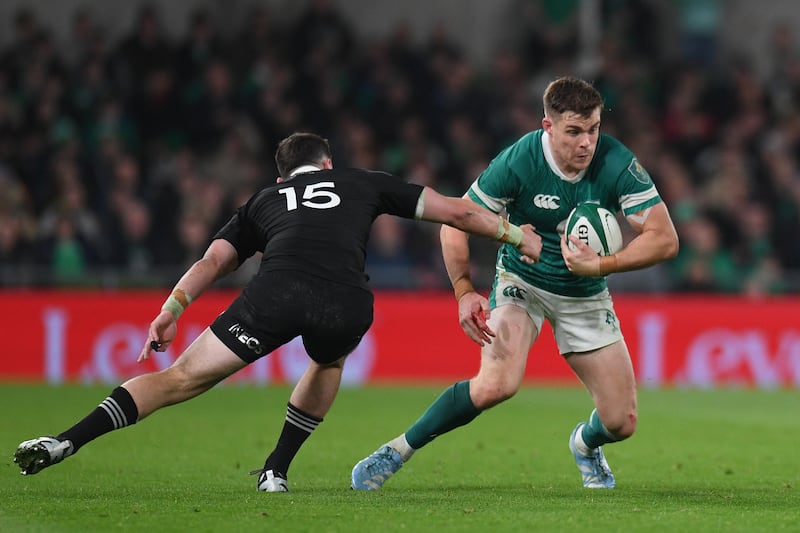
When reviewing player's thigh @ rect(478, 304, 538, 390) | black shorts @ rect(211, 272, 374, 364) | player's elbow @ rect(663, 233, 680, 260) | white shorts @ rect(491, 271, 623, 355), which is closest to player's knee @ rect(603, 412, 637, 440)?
white shorts @ rect(491, 271, 623, 355)

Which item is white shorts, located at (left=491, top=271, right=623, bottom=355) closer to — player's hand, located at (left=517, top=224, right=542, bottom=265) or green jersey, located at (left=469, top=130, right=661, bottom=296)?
green jersey, located at (left=469, top=130, right=661, bottom=296)

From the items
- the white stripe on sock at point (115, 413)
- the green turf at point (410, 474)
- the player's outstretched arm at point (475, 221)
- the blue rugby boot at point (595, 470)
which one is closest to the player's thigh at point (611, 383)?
the blue rugby boot at point (595, 470)

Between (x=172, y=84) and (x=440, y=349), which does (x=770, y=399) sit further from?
(x=172, y=84)

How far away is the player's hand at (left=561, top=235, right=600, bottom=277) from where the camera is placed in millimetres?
6570

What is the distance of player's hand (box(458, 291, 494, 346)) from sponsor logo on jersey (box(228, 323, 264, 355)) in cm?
104

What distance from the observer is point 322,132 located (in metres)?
17.1

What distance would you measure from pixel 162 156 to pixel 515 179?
10.2 m

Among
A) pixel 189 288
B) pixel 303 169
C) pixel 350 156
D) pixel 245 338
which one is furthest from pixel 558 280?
pixel 350 156

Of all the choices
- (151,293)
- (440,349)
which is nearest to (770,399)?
(440,349)

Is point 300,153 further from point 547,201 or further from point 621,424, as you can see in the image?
point 621,424

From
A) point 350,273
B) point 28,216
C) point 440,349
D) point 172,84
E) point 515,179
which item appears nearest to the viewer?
point 350,273

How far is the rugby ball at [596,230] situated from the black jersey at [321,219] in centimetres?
88

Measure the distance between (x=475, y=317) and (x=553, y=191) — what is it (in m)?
0.90

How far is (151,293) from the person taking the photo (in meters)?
15.0
